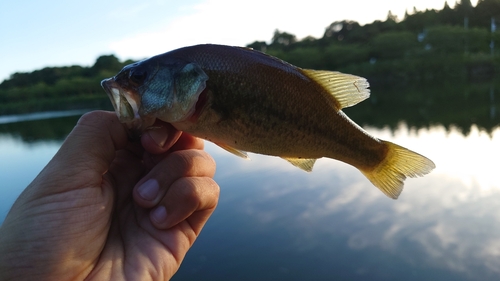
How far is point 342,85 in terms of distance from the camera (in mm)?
2461

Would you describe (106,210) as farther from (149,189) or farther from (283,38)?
(283,38)

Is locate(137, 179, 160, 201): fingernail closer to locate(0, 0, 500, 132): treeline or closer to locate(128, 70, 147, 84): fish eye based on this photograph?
locate(128, 70, 147, 84): fish eye

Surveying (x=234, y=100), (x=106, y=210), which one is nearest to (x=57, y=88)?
(x=106, y=210)

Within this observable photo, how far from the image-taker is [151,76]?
2.27 metres

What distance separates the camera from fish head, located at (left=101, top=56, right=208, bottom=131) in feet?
7.22

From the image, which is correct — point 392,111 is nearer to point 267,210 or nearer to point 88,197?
point 267,210

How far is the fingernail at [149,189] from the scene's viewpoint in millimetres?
2488

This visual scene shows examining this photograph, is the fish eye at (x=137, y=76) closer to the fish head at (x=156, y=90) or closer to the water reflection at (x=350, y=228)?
the fish head at (x=156, y=90)

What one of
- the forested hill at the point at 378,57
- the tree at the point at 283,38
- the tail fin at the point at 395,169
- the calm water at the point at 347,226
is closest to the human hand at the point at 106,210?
the tail fin at the point at 395,169

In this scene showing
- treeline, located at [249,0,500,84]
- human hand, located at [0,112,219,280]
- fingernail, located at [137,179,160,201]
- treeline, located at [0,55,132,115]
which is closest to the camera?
human hand, located at [0,112,219,280]

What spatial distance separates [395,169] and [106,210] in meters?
2.20

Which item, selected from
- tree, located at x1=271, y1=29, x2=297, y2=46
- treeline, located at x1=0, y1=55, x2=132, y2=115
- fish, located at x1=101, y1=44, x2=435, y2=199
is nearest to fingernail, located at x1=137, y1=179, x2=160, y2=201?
fish, located at x1=101, y1=44, x2=435, y2=199

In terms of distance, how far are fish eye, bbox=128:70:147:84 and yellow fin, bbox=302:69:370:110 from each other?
1.11 m

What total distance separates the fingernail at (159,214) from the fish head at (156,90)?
65 centimetres
